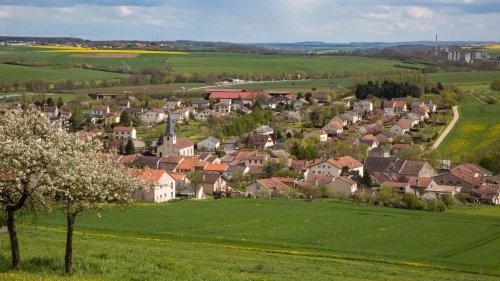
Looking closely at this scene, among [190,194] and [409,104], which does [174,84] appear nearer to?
[409,104]

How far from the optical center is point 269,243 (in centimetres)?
2686

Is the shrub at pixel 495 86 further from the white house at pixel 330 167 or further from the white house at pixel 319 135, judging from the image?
the white house at pixel 330 167

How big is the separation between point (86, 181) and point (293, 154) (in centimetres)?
4467

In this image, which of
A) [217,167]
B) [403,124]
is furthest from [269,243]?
[403,124]

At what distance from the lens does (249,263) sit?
1984 centimetres

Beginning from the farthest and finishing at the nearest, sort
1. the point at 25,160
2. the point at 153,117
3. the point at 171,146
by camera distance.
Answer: the point at 153,117, the point at 171,146, the point at 25,160

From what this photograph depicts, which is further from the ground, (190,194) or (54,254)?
(54,254)

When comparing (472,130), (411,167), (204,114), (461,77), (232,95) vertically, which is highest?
(461,77)

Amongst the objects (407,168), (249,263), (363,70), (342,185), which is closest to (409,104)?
(407,168)

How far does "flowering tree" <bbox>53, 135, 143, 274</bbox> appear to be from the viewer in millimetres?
12945

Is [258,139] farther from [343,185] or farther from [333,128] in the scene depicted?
[343,185]

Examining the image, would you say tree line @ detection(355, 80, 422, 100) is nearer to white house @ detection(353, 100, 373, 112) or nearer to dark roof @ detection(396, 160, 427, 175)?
white house @ detection(353, 100, 373, 112)

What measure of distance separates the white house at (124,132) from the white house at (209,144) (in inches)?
294

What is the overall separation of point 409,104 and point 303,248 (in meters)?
62.7
